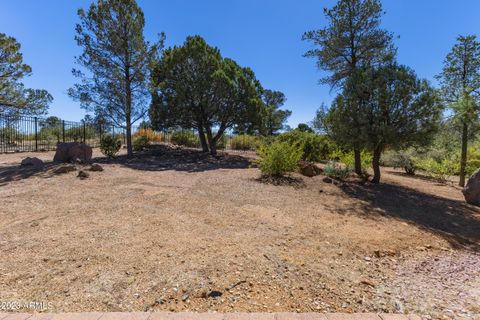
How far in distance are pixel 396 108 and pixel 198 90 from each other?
8.08 metres

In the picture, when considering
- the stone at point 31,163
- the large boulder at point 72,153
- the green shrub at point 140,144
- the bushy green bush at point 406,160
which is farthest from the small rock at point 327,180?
the green shrub at point 140,144

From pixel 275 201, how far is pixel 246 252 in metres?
2.44

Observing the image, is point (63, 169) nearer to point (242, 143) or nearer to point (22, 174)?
point (22, 174)

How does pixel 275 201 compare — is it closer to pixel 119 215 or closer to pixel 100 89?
pixel 119 215

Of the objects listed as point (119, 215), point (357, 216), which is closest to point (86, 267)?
point (119, 215)

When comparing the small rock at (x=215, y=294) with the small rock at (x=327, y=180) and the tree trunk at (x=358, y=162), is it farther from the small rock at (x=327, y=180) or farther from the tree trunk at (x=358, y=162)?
the tree trunk at (x=358, y=162)

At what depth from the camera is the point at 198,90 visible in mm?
12047

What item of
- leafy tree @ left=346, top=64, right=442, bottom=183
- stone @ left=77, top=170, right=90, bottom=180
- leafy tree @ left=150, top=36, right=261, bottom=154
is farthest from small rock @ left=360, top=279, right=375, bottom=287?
leafy tree @ left=150, top=36, right=261, bottom=154

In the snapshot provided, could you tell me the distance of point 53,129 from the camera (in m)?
16.2

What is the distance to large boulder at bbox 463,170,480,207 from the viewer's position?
21.9ft

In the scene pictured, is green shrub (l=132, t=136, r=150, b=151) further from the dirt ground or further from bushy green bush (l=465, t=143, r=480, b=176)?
bushy green bush (l=465, t=143, r=480, b=176)

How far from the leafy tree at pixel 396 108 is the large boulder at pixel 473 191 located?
1.41 m

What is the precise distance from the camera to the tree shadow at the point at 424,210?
14.7ft

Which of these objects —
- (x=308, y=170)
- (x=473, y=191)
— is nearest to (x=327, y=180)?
(x=308, y=170)
